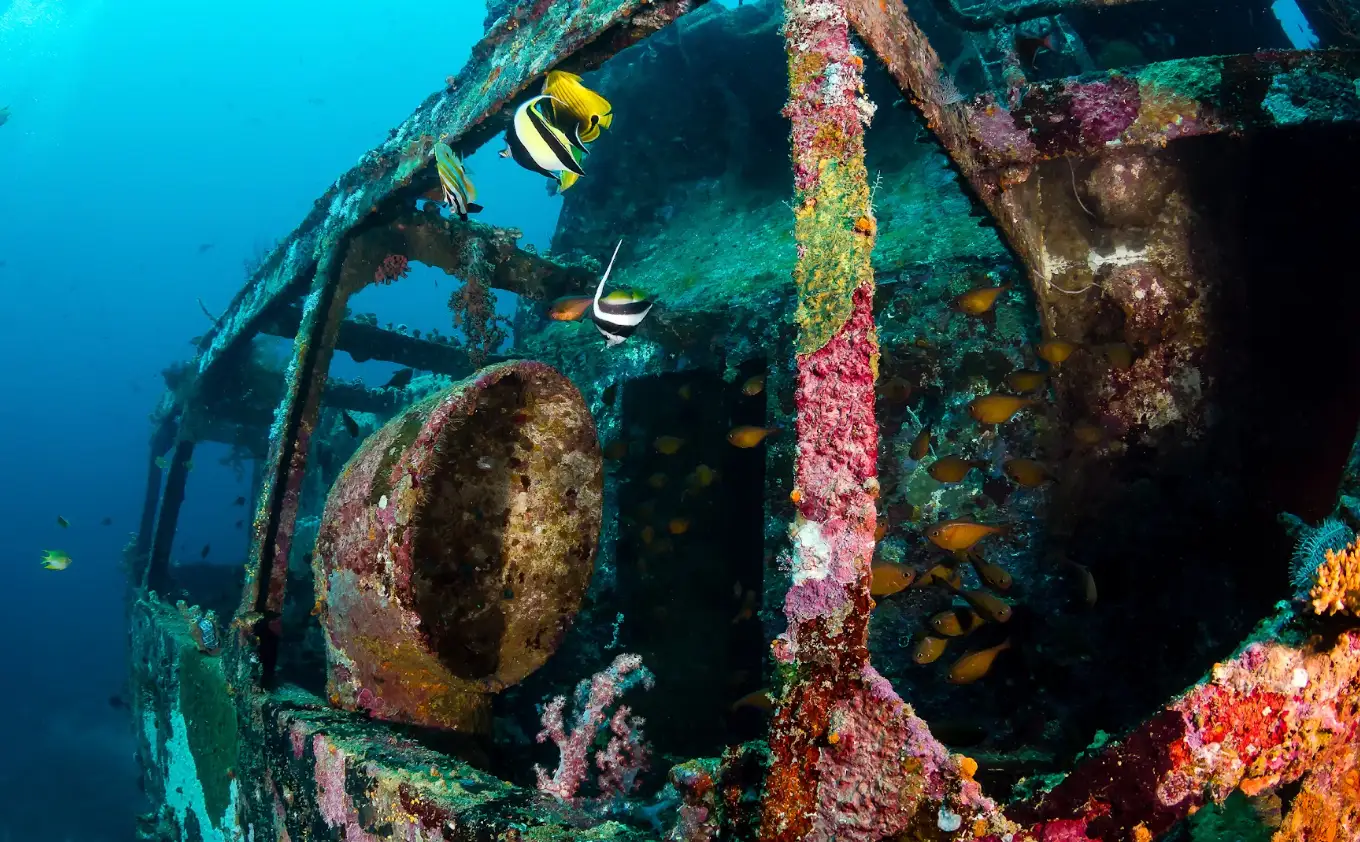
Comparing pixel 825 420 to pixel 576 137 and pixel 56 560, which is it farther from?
pixel 56 560

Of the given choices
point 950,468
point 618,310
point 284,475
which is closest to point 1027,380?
point 950,468

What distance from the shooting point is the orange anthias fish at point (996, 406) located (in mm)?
3949

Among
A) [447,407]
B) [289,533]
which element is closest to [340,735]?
[447,407]

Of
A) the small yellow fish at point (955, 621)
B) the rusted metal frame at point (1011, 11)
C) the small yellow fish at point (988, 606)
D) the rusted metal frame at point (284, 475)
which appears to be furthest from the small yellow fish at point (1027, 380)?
the rusted metal frame at point (284, 475)

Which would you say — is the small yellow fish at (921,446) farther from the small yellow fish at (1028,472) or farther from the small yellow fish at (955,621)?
the small yellow fish at (955,621)

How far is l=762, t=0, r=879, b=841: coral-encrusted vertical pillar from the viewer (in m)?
1.44

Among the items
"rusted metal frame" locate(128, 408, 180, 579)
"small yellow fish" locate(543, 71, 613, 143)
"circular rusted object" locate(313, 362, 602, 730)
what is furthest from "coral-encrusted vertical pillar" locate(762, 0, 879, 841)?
"rusted metal frame" locate(128, 408, 180, 579)

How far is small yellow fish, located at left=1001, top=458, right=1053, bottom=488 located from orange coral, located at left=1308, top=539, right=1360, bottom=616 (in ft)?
7.78

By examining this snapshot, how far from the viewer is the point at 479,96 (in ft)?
12.5

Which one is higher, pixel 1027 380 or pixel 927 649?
pixel 1027 380

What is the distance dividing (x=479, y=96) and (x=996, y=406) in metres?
3.61

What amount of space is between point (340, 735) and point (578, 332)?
533 centimetres

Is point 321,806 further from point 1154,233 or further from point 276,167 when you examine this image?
point 276,167

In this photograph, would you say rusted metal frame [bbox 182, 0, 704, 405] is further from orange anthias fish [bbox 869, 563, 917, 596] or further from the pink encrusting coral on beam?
the pink encrusting coral on beam
